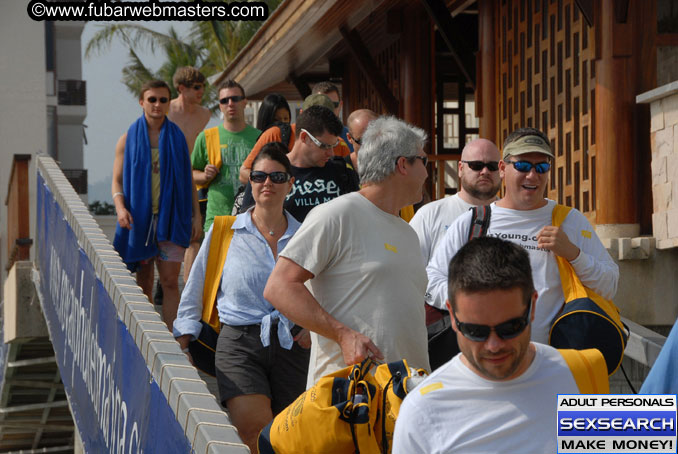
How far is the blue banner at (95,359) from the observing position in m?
4.50

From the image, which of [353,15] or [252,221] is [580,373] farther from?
[353,15]

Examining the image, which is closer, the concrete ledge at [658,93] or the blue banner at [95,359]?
the blue banner at [95,359]

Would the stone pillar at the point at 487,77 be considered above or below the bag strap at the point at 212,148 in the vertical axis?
above

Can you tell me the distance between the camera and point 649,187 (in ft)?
27.9

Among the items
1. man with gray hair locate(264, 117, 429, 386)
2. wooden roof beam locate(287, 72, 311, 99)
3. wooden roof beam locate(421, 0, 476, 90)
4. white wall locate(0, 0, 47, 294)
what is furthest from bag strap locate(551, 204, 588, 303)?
white wall locate(0, 0, 47, 294)

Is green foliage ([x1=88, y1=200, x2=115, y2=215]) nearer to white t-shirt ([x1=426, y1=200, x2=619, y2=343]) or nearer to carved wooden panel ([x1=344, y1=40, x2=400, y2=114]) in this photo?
carved wooden panel ([x1=344, y1=40, x2=400, y2=114])

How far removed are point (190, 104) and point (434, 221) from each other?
384cm

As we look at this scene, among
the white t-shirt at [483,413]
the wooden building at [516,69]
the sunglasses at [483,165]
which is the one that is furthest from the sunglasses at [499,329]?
the wooden building at [516,69]

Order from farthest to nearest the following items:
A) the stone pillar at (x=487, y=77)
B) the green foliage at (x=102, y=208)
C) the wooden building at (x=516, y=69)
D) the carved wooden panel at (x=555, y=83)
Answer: the green foliage at (x=102, y=208), the stone pillar at (x=487, y=77), the carved wooden panel at (x=555, y=83), the wooden building at (x=516, y=69)

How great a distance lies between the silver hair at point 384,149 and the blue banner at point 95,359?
1127mm

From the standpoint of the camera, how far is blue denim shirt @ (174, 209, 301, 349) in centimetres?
530

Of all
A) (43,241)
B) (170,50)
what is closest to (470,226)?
(43,241)

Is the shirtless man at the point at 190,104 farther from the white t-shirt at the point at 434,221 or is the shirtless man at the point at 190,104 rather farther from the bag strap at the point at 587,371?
the bag strap at the point at 587,371

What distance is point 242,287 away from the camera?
539 cm
